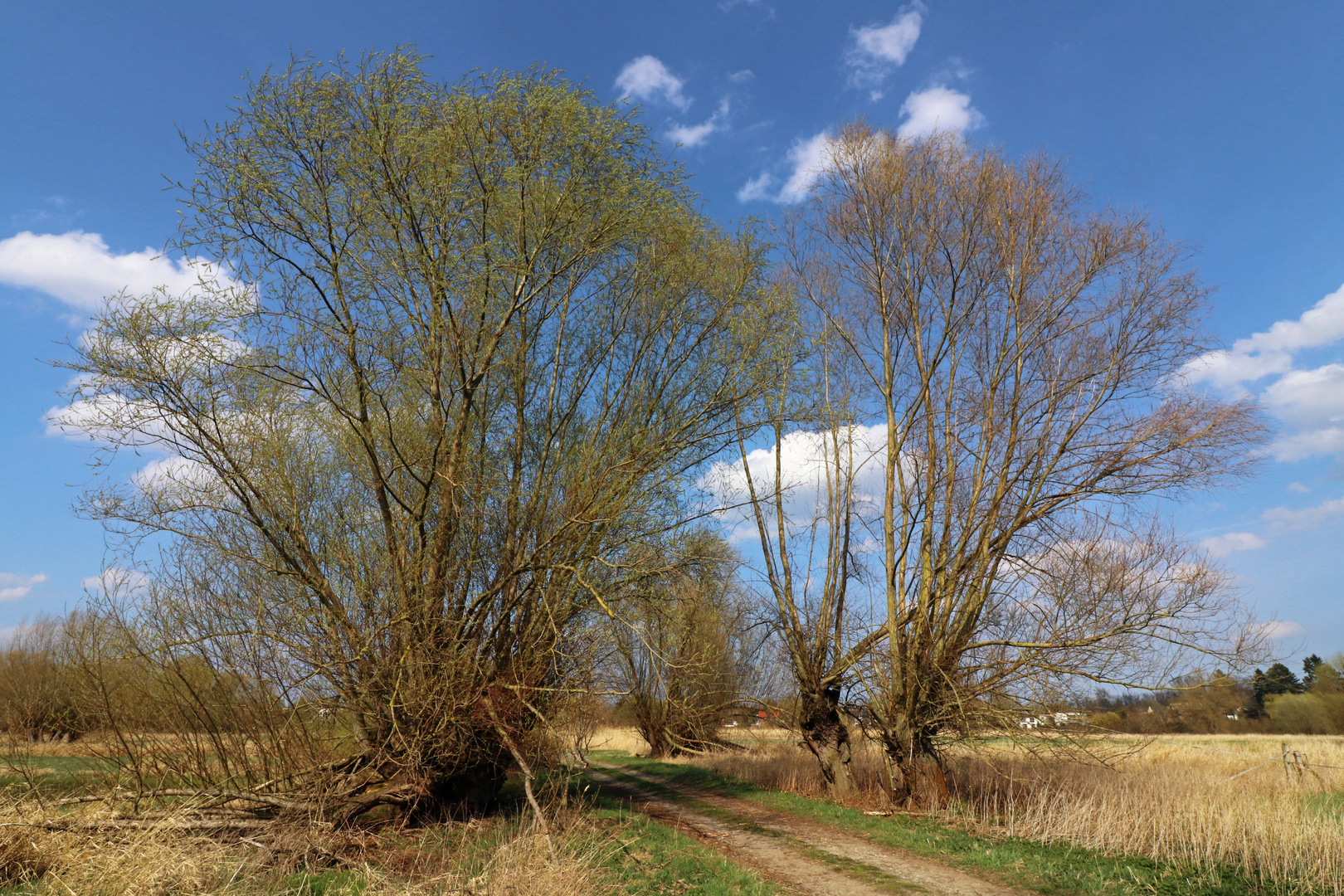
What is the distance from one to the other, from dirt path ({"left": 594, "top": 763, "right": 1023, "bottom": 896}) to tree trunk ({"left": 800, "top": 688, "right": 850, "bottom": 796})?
1.70 meters

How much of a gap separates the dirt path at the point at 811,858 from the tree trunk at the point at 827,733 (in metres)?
1.70

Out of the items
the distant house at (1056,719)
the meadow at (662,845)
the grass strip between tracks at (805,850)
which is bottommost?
the grass strip between tracks at (805,850)

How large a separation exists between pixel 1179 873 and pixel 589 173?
1042 cm

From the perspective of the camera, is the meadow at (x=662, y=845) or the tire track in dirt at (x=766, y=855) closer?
the meadow at (x=662, y=845)

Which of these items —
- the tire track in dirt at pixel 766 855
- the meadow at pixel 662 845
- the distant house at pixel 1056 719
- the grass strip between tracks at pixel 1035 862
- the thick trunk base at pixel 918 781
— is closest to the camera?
the meadow at pixel 662 845

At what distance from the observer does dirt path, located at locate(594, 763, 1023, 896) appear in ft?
24.4

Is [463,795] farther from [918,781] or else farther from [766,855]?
[918,781]

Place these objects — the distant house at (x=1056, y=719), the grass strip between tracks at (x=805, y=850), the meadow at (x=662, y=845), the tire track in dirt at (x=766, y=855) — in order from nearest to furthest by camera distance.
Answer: the meadow at (x=662, y=845)
the tire track in dirt at (x=766, y=855)
the grass strip between tracks at (x=805, y=850)
the distant house at (x=1056, y=719)

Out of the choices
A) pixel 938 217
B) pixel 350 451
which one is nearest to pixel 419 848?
pixel 350 451

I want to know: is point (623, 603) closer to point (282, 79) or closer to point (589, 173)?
point (589, 173)

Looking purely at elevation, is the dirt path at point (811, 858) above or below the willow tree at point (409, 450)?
below

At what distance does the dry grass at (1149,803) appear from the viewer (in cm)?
746

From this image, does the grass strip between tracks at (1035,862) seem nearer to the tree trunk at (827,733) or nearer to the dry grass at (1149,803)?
the dry grass at (1149,803)

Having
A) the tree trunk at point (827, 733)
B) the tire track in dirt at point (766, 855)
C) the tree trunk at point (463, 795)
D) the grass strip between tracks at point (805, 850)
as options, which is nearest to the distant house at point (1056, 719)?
the tree trunk at point (827, 733)
